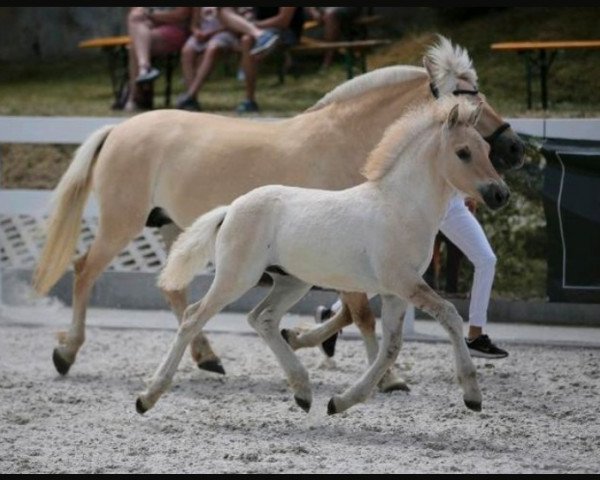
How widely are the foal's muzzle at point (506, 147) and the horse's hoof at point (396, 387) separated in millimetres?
1242

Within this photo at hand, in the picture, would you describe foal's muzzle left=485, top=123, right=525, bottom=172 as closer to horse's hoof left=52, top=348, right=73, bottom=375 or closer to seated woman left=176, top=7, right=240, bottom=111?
horse's hoof left=52, top=348, right=73, bottom=375

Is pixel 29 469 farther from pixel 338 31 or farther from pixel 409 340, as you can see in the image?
pixel 338 31

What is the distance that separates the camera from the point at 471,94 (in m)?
6.84

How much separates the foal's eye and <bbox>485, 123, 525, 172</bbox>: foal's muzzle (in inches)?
34.9

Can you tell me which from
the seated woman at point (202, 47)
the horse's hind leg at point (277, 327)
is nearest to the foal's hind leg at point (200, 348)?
the horse's hind leg at point (277, 327)

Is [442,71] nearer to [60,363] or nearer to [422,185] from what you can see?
[422,185]

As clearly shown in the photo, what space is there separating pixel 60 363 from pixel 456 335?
2.65 meters

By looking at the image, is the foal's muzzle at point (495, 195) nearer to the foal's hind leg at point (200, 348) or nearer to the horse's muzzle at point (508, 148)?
the horse's muzzle at point (508, 148)

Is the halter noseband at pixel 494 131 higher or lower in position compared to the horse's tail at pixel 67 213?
higher

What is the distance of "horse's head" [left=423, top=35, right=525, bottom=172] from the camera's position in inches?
268

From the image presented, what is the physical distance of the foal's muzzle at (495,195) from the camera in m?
5.86

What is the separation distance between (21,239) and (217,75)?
3114 mm

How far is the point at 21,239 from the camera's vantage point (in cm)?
1033

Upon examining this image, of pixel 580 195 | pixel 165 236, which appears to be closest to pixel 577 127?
pixel 580 195
